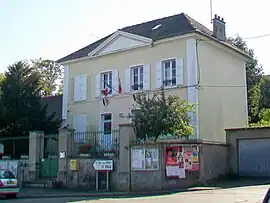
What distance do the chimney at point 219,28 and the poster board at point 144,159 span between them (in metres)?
11.0

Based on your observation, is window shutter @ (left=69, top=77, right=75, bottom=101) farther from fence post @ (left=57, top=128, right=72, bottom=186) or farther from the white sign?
the white sign

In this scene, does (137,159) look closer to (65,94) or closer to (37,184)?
(37,184)

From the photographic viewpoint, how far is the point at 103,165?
75.1 ft

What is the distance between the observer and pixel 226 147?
83.2ft

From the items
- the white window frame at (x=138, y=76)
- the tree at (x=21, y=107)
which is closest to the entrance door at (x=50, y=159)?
the tree at (x=21, y=107)

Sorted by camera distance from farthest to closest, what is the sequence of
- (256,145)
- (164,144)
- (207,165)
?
(256,145) → (207,165) → (164,144)

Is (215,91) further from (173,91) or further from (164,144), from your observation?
(164,144)

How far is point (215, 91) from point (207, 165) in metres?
6.37

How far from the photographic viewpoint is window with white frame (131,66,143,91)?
94.1 ft

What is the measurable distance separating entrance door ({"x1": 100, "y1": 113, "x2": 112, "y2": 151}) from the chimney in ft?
29.4

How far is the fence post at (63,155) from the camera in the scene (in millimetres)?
24625

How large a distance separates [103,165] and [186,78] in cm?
740

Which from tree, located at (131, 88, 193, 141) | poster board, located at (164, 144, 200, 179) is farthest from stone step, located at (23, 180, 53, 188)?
poster board, located at (164, 144, 200, 179)

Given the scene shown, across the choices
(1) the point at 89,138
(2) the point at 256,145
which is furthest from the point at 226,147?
(1) the point at 89,138
